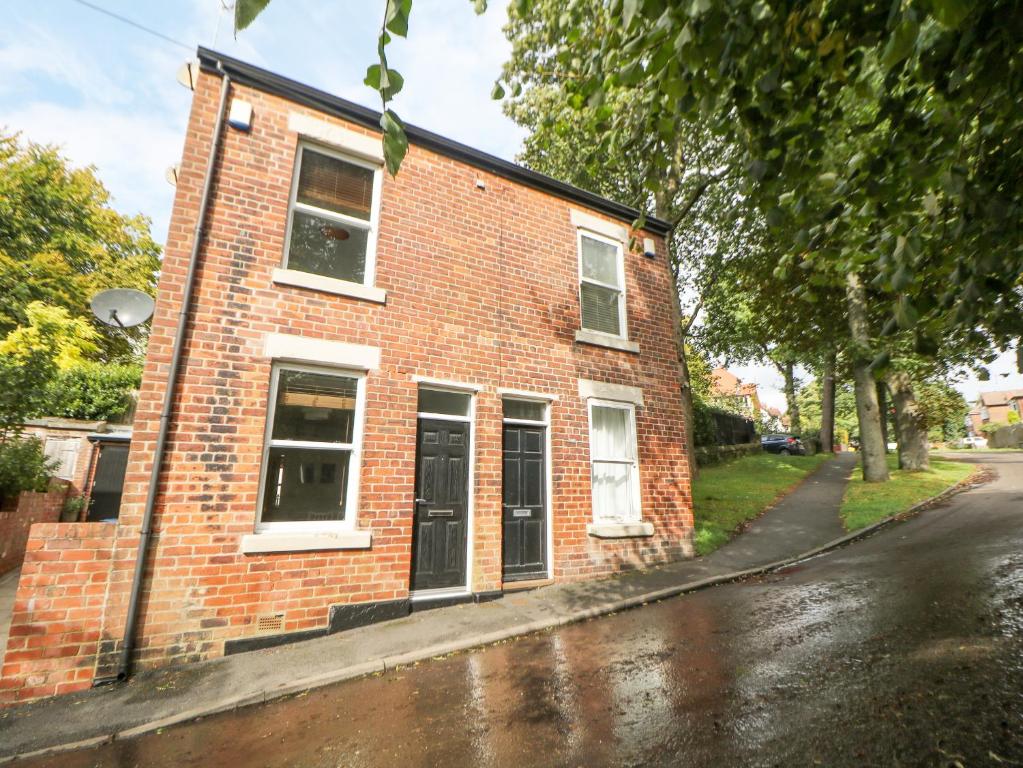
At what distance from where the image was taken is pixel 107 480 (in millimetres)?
11359

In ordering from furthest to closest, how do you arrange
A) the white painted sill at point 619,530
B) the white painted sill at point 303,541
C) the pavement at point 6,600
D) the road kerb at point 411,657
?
the white painted sill at point 619,530 < the pavement at point 6,600 < the white painted sill at point 303,541 < the road kerb at point 411,657

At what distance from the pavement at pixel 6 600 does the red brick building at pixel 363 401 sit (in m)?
1.69

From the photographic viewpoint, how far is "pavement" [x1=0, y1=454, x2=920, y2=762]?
3744 millimetres

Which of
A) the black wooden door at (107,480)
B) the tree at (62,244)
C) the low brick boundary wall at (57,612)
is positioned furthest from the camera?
the tree at (62,244)

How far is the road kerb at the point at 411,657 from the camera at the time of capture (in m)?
3.61

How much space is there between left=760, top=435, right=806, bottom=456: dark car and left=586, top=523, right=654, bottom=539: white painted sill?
83.0ft

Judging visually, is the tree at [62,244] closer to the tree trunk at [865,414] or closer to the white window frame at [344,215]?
the white window frame at [344,215]

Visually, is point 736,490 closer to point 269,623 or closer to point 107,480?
point 269,623

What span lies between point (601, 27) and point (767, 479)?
1608 cm

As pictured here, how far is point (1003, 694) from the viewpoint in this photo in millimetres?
2955

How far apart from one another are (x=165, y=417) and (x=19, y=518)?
6454 millimetres

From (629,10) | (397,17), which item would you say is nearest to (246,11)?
(397,17)

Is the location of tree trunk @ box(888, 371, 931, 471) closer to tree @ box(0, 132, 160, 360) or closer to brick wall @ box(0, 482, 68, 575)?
brick wall @ box(0, 482, 68, 575)

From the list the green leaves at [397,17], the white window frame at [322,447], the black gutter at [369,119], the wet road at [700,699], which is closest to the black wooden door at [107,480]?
the white window frame at [322,447]
